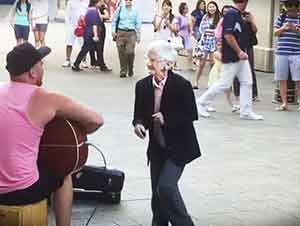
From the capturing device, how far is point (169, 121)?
562 centimetres

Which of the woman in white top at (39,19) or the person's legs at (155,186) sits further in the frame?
the woman in white top at (39,19)

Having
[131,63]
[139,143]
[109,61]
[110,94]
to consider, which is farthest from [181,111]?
[109,61]

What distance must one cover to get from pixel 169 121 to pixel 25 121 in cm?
111

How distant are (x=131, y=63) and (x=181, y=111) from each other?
424 inches

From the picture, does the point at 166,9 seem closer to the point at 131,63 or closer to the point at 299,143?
the point at 131,63

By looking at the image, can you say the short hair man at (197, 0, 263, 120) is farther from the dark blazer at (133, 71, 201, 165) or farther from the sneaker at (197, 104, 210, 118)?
the dark blazer at (133, 71, 201, 165)

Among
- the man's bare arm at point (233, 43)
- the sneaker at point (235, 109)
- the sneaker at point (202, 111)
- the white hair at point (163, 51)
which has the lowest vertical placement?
the sneaker at point (235, 109)

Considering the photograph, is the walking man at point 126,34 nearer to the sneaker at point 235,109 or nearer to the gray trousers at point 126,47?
the gray trousers at point 126,47

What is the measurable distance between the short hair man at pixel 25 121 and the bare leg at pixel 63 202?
154 mm

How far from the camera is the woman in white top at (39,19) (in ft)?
59.9

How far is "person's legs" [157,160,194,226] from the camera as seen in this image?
220 inches

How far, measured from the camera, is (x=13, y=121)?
16.2 ft

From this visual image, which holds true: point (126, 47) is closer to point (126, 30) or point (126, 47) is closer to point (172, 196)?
point (126, 30)

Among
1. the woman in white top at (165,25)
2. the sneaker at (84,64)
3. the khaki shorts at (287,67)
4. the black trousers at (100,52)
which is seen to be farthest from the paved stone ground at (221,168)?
the woman in white top at (165,25)
